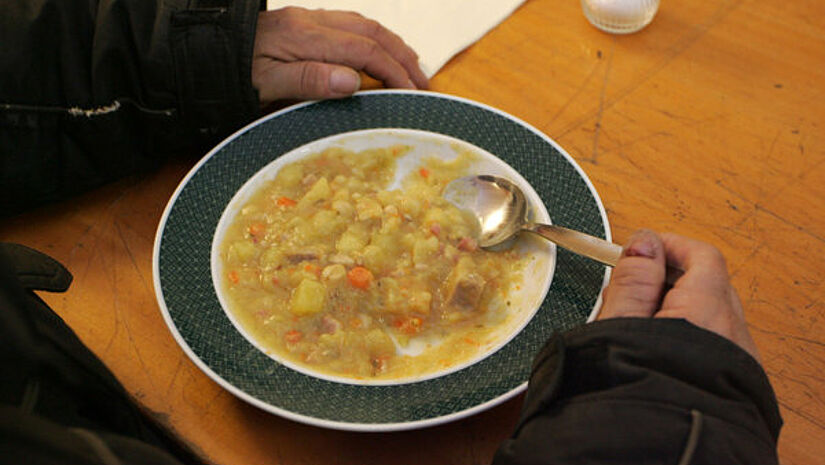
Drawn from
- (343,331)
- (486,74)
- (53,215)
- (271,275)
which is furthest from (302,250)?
(486,74)

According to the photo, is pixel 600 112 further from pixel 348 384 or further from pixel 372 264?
pixel 348 384

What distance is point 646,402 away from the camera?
27.7 inches

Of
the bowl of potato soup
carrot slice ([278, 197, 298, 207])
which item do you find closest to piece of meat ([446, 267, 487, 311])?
the bowl of potato soup

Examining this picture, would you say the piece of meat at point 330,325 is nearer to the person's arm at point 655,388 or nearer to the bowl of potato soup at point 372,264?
the bowl of potato soup at point 372,264

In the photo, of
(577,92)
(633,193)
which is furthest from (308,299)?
(577,92)

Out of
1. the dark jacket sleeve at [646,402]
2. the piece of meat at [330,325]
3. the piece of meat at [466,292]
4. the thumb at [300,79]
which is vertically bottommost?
the piece of meat at [330,325]

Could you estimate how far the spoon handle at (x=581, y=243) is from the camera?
96 centimetres

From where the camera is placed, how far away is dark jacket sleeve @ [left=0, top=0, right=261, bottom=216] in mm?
1100

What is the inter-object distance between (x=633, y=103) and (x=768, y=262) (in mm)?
414

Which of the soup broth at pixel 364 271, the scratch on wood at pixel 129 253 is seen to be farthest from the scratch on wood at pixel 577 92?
the scratch on wood at pixel 129 253

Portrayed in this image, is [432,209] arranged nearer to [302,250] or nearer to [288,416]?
[302,250]

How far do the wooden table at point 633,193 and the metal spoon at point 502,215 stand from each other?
0.18 meters

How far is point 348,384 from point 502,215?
1.28ft

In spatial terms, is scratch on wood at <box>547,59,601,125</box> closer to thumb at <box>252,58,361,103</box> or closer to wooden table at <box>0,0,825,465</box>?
wooden table at <box>0,0,825,465</box>
